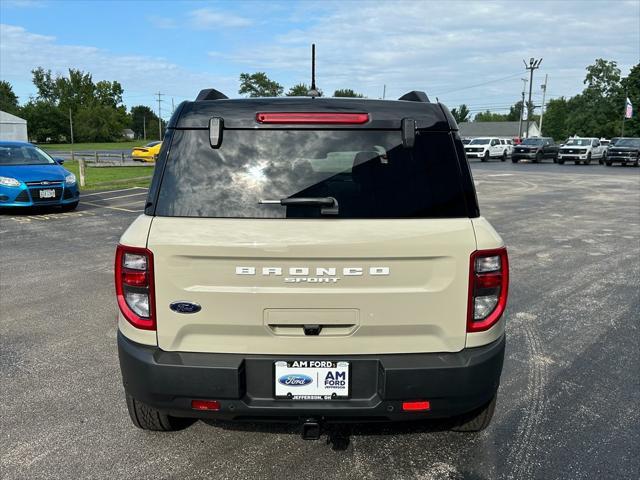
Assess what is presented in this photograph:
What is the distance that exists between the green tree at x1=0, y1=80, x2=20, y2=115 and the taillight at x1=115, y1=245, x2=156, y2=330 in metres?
109

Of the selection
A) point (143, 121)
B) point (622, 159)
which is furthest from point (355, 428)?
point (143, 121)

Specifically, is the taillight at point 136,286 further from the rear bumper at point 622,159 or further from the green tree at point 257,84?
the green tree at point 257,84

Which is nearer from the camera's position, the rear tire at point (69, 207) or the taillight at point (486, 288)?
the taillight at point (486, 288)

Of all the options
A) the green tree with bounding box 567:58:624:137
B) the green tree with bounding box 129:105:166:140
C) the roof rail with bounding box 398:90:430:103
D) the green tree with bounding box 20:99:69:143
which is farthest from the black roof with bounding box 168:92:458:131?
the green tree with bounding box 129:105:166:140

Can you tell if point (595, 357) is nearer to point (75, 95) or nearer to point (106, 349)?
point (106, 349)

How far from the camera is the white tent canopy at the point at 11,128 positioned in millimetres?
43469

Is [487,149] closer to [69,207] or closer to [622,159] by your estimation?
[622,159]

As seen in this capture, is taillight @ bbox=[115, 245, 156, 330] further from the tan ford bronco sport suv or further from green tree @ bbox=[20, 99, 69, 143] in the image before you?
green tree @ bbox=[20, 99, 69, 143]

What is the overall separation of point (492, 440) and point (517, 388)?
31.7 inches

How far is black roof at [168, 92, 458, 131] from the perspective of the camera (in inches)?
101

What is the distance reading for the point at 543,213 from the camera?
13.4 m

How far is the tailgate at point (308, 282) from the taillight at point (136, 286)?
5cm

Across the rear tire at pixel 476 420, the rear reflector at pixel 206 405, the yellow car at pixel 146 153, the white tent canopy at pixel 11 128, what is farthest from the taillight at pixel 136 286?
the white tent canopy at pixel 11 128

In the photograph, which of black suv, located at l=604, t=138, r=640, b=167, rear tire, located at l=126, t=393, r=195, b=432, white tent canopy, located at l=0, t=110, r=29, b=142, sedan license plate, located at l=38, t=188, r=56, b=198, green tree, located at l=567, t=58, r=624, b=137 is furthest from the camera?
green tree, located at l=567, t=58, r=624, b=137
